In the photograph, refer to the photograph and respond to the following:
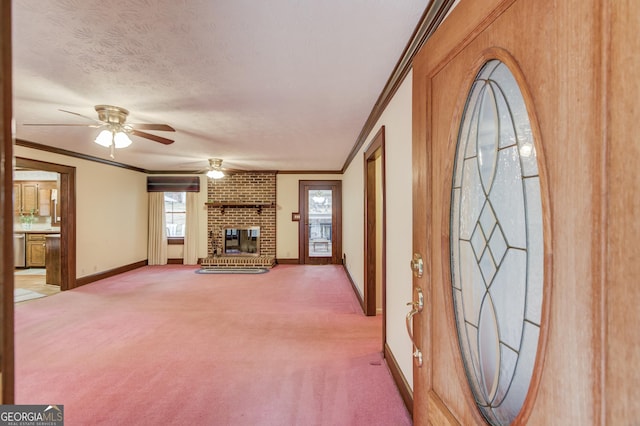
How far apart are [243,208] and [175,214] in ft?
5.78

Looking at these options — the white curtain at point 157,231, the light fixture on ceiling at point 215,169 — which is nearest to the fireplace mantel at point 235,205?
the white curtain at point 157,231

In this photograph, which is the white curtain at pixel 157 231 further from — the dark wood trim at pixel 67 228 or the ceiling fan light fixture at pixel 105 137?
the ceiling fan light fixture at pixel 105 137

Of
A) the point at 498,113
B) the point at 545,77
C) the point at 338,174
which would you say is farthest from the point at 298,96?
the point at 338,174

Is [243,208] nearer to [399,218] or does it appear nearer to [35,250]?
[35,250]

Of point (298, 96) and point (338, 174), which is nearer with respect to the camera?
point (298, 96)

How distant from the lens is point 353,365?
97.2 inches

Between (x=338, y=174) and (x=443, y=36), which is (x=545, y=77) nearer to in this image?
(x=443, y=36)

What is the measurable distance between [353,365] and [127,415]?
1661mm

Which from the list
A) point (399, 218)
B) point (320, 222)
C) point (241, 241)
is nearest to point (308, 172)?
point (320, 222)

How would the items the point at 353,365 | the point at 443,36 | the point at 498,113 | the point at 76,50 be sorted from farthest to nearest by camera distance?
the point at 353,365 < the point at 76,50 < the point at 443,36 < the point at 498,113

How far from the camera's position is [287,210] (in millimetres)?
7324

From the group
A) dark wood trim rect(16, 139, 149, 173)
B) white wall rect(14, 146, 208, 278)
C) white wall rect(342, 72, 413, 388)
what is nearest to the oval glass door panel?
white wall rect(14, 146, 208, 278)

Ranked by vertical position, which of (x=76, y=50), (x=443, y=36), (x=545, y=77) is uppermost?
(x=76, y=50)

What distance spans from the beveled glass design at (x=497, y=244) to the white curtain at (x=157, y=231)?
7.48 m
